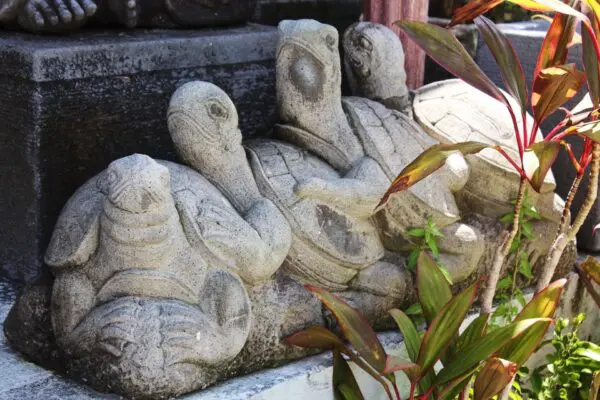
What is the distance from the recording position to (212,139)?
3045mm

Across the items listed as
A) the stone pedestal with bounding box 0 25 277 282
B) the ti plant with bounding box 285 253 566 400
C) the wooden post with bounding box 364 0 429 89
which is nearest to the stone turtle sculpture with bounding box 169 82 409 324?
the ti plant with bounding box 285 253 566 400

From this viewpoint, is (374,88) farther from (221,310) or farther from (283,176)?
(221,310)

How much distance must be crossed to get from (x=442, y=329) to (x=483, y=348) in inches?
5.2

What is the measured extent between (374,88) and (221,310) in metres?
1.13

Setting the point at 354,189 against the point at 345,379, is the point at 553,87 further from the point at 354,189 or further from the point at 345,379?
the point at 345,379

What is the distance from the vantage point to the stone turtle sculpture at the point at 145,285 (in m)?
2.70

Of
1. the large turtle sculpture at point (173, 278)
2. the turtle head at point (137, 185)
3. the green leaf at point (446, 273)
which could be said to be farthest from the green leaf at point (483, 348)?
the turtle head at point (137, 185)

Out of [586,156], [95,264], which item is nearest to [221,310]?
[95,264]

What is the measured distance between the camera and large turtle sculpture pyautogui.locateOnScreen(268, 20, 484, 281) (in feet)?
10.5

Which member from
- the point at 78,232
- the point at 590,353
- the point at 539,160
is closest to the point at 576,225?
the point at 539,160

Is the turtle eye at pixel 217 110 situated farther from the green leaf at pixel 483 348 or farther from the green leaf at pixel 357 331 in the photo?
the green leaf at pixel 483 348

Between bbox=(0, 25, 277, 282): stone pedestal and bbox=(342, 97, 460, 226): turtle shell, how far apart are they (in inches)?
25.1

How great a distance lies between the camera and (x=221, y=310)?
285 centimetres

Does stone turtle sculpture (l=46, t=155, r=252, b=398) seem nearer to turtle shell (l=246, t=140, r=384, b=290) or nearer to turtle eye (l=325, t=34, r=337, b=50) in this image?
turtle shell (l=246, t=140, r=384, b=290)
